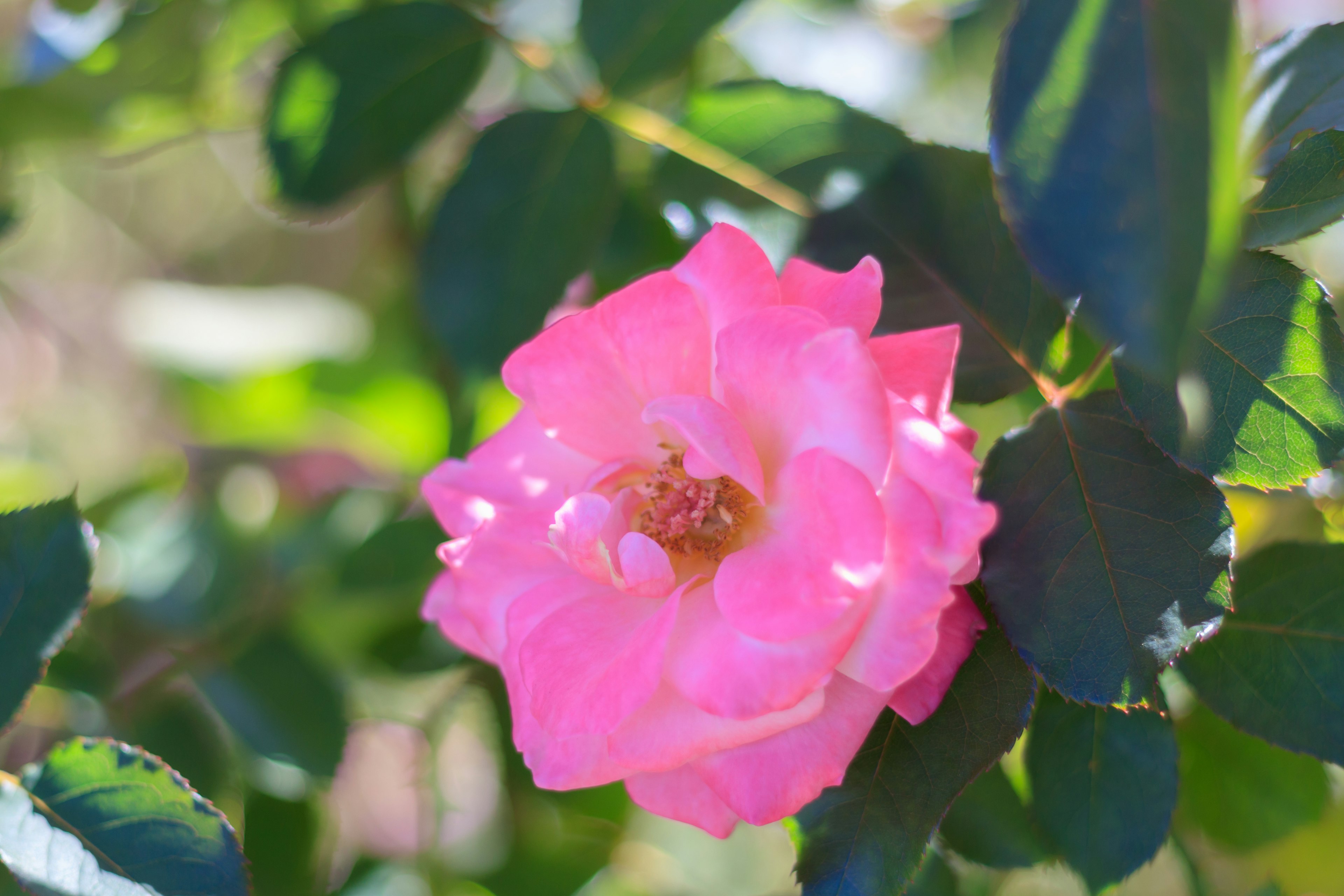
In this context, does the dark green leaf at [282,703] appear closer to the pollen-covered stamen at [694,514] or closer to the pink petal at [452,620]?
the pink petal at [452,620]

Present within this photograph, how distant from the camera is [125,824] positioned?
0.43m

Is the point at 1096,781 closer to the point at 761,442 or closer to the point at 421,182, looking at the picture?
the point at 761,442

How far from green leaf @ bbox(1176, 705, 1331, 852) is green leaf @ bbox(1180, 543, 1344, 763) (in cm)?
14

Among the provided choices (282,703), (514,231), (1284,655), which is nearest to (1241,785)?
(1284,655)

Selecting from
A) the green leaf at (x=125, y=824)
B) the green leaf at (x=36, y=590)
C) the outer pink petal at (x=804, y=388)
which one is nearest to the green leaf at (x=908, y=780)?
the outer pink petal at (x=804, y=388)

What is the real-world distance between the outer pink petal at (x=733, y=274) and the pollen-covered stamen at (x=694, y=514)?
4.1 inches

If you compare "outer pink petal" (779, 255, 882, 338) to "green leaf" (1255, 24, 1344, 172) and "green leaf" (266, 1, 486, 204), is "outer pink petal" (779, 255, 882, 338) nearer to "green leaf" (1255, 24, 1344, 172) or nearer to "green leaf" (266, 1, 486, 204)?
"green leaf" (1255, 24, 1344, 172)

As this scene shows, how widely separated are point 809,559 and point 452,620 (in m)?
0.22

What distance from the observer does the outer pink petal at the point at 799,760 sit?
13.8 inches

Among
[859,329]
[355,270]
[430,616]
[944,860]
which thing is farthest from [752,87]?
[355,270]

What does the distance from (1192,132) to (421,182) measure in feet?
3.13

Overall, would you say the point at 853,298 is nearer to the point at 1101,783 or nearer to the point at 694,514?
the point at 694,514

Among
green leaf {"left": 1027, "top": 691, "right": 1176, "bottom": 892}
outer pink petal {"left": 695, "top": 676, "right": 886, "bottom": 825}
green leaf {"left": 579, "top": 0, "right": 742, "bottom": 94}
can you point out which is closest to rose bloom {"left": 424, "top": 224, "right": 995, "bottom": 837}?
outer pink petal {"left": 695, "top": 676, "right": 886, "bottom": 825}

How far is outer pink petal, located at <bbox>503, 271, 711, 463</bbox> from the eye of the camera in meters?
0.41
